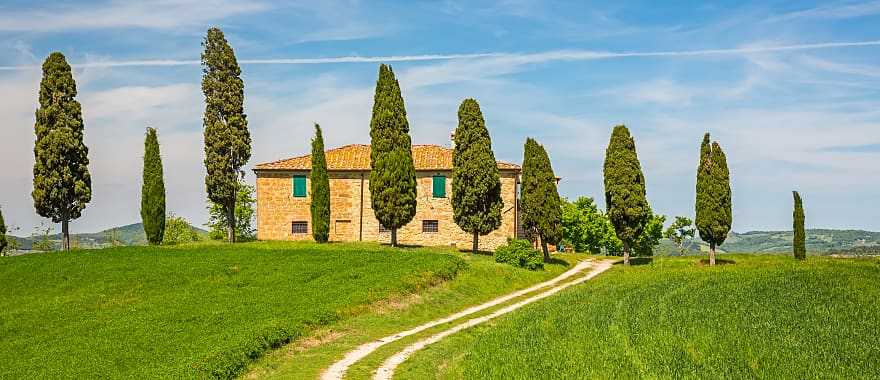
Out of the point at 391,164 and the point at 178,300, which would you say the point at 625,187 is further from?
the point at 178,300

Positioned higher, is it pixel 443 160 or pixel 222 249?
pixel 443 160

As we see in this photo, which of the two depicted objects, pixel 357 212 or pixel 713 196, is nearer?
pixel 713 196

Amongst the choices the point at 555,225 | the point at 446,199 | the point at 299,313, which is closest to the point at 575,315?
the point at 299,313

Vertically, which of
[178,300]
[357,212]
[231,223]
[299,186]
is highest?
[299,186]

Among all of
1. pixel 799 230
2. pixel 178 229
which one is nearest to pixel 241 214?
pixel 178 229

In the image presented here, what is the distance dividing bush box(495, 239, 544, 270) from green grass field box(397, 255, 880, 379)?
446 inches

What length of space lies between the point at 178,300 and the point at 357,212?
28410 mm

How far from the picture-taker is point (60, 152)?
50781mm

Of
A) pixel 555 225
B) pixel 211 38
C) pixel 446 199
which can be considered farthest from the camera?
pixel 446 199

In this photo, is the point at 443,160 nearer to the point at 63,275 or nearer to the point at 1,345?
the point at 63,275

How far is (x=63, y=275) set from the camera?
41.8 m

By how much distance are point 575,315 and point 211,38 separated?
3916 centimetres

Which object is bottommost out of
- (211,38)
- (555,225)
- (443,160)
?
(555,225)

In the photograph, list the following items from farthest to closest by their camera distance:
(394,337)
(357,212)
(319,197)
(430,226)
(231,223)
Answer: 1. (357,212)
2. (430,226)
3. (231,223)
4. (319,197)
5. (394,337)
